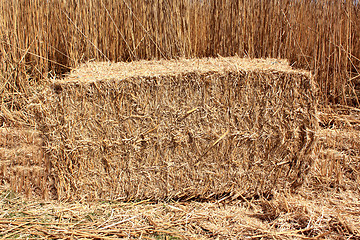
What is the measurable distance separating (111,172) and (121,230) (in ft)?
1.21

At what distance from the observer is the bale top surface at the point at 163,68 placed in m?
1.74

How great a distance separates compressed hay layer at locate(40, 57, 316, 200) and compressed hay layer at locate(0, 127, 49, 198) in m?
0.16

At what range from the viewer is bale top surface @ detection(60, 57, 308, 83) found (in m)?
1.74

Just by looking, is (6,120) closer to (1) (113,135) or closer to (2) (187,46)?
(1) (113,135)

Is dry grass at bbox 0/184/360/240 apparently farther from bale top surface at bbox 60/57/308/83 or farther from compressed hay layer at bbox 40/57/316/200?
bale top surface at bbox 60/57/308/83

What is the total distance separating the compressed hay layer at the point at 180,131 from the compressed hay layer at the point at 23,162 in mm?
156

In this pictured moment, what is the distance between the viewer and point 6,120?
8.00 ft

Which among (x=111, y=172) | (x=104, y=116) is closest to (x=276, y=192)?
(x=111, y=172)

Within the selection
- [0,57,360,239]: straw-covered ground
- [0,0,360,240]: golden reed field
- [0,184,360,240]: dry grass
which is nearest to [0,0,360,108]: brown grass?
[0,0,360,240]: golden reed field

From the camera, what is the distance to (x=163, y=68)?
1.89 m

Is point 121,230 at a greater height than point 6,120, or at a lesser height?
lesser

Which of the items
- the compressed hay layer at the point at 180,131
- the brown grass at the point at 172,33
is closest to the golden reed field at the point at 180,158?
the compressed hay layer at the point at 180,131

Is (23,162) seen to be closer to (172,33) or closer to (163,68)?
(163,68)

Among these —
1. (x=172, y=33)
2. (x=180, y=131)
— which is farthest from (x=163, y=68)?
(x=172, y=33)
